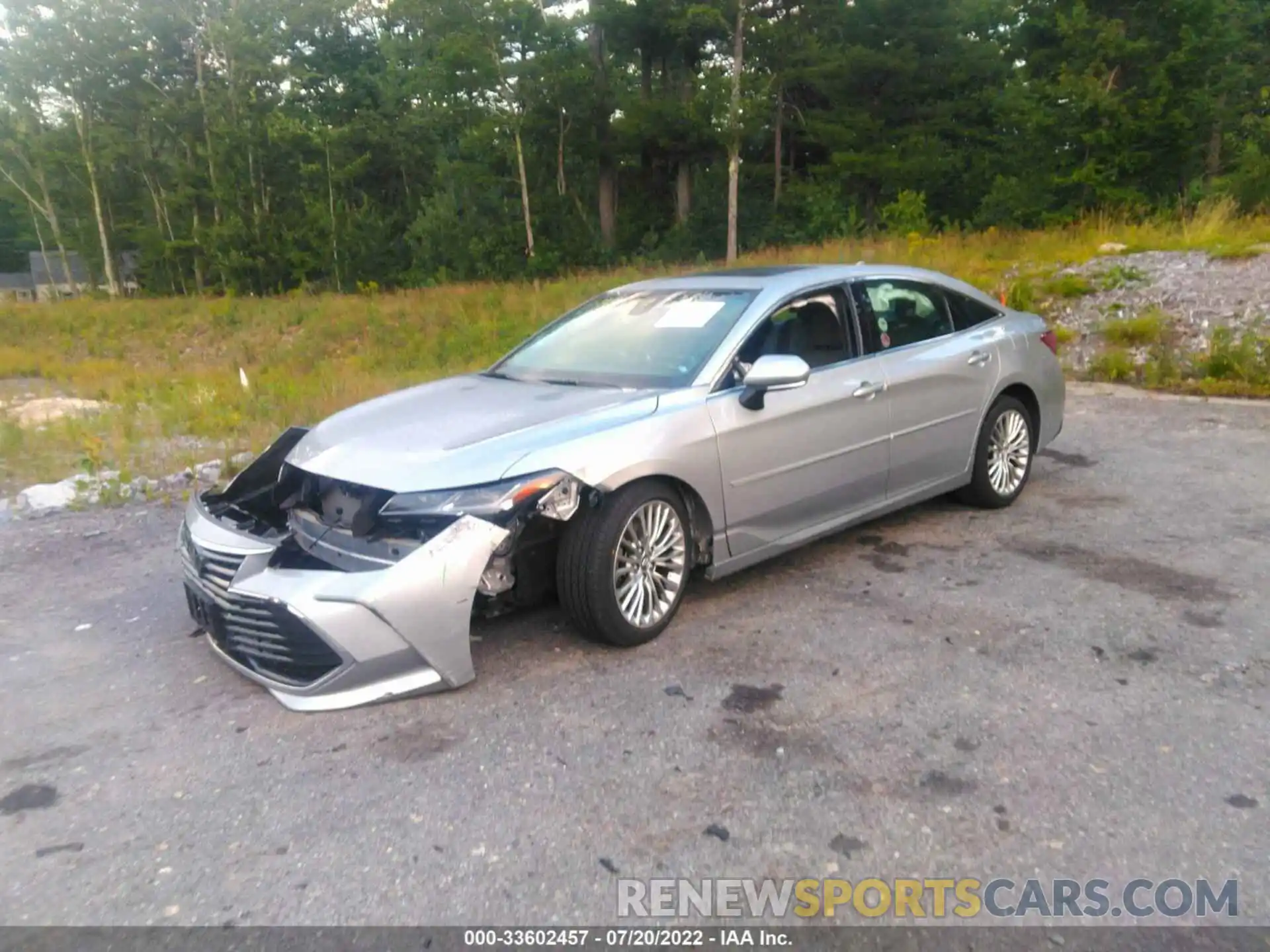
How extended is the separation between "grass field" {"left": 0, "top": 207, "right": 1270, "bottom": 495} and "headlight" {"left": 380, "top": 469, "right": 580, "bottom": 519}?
4.93 meters

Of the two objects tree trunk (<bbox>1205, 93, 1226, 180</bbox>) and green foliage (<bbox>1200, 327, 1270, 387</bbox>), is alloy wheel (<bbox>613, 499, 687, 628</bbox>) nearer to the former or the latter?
green foliage (<bbox>1200, 327, 1270, 387</bbox>)

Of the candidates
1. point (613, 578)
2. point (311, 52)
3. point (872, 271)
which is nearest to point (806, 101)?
point (311, 52)

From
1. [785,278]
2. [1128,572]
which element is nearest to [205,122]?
[785,278]

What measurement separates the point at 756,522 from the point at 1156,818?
2.09 m

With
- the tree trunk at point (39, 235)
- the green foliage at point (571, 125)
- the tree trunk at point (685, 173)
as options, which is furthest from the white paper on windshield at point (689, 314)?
the tree trunk at point (39, 235)

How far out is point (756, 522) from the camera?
4.51 meters

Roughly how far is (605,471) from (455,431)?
68 cm

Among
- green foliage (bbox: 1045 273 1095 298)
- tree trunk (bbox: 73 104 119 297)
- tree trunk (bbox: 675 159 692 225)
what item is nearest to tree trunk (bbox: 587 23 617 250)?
tree trunk (bbox: 675 159 692 225)

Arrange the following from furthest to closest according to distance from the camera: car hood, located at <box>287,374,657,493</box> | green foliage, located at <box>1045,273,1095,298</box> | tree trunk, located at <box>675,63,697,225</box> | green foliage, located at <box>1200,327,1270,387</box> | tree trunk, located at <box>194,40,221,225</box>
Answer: tree trunk, located at <box>194,40,221,225</box> → tree trunk, located at <box>675,63,697,225</box> → green foliage, located at <box>1045,273,1095,298</box> → green foliage, located at <box>1200,327,1270,387</box> → car hood, located at <box>287,374,657,493</box>

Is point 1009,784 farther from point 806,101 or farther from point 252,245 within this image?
point 252,245

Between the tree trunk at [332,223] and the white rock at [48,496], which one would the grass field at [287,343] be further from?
the tree trunk at [332,223]

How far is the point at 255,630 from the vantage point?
3.62m

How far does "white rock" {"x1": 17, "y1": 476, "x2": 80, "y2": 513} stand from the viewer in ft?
22.7

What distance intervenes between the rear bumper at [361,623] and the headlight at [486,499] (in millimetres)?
68
